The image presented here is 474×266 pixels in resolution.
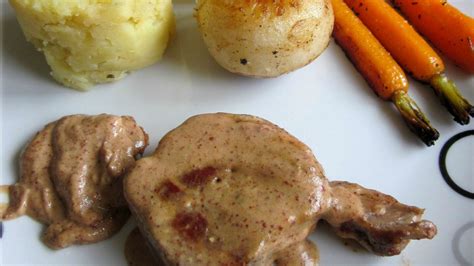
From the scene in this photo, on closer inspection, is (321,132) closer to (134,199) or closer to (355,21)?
(355,21)

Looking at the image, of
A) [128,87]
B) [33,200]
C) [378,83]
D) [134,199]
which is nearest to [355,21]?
[378,83]

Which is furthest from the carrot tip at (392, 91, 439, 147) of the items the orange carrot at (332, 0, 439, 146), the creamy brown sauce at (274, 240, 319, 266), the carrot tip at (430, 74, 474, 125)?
the creamy brown sauce at (274, 240, 319, 266)

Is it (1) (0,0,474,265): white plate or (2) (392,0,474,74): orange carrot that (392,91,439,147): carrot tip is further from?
(2) (392,0,474,74): orange carrot

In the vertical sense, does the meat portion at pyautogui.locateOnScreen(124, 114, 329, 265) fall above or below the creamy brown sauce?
above

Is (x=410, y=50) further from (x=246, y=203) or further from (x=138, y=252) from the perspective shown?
(x=138, y=252)

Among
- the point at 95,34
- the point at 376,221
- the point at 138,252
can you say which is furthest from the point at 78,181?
the point at 376,221

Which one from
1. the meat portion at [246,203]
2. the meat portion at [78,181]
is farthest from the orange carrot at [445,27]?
the meat portion at [78,181]
